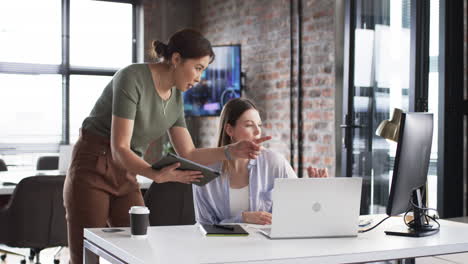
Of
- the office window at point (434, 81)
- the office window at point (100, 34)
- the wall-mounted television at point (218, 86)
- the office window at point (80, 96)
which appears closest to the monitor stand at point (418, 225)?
the office window at point (434, 81)

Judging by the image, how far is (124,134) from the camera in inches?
101

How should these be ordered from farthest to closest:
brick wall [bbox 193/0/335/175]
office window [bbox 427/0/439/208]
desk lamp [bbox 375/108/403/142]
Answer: brick wall [bbox 193/0/335/175], office window [bbox 427/0/439/208], desk lamp [bbox 375/108/403/142]

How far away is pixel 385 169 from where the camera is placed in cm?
455

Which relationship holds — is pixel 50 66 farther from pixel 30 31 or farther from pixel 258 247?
pixel 258 247

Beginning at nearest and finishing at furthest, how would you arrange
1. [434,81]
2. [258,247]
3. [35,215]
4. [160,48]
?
[258,247], [160,48], [35,215], [434,81]

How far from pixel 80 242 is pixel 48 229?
40.9 inches

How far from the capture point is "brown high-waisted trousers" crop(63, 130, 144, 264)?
267 centimetres

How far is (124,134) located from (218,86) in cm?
406

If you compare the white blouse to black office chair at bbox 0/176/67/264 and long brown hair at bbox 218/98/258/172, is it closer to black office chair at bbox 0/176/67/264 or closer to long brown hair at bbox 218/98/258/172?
long brown hair at bbox 218/98/258/172

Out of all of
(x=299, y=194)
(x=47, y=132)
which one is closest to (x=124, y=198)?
(x=299, y=194)

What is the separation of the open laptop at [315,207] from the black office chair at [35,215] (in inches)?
69.1

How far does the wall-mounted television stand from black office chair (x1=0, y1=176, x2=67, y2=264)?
3074 millimetres

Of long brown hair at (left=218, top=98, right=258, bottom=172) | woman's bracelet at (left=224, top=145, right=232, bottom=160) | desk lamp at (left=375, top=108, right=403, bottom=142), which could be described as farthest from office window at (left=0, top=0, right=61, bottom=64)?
woman's bracelet at (left=224, top=145, right=232, bottom=160)

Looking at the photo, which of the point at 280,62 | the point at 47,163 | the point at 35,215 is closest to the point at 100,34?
the point at 47,163
